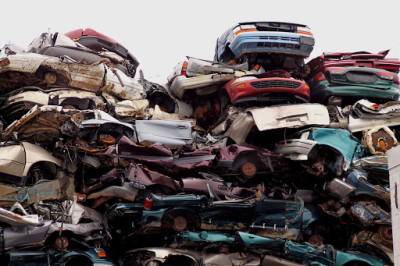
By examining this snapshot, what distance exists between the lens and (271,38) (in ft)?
55.2

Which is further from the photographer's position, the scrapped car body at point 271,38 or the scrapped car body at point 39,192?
the scrapped car body at point 271,38

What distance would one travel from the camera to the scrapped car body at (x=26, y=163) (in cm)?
1194

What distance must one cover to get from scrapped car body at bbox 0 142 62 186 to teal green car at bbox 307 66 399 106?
26.4ft

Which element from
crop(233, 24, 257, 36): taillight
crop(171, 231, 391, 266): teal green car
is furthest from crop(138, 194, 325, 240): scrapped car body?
crop(233, 24, 257, 36): taillight

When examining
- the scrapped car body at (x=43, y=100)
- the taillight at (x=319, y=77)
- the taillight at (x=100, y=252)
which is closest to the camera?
the taillight at (x=100, y=252)

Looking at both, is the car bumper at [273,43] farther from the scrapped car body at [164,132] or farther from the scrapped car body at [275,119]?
the scrapped car body at [164,132]

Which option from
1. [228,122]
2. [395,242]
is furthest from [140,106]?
[395,242]

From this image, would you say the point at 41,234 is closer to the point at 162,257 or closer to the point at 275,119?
the point at 162,257

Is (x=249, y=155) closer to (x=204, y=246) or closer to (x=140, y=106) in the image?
(x=204, y=246)

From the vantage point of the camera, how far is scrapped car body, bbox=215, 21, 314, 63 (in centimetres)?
1683

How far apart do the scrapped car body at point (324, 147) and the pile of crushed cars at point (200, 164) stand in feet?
0.11

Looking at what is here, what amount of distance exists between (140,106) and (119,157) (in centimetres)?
376

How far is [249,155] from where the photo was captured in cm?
1388

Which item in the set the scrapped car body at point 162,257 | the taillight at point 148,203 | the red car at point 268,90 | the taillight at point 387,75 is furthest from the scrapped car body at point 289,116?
the scrapped car body at point 162,257
